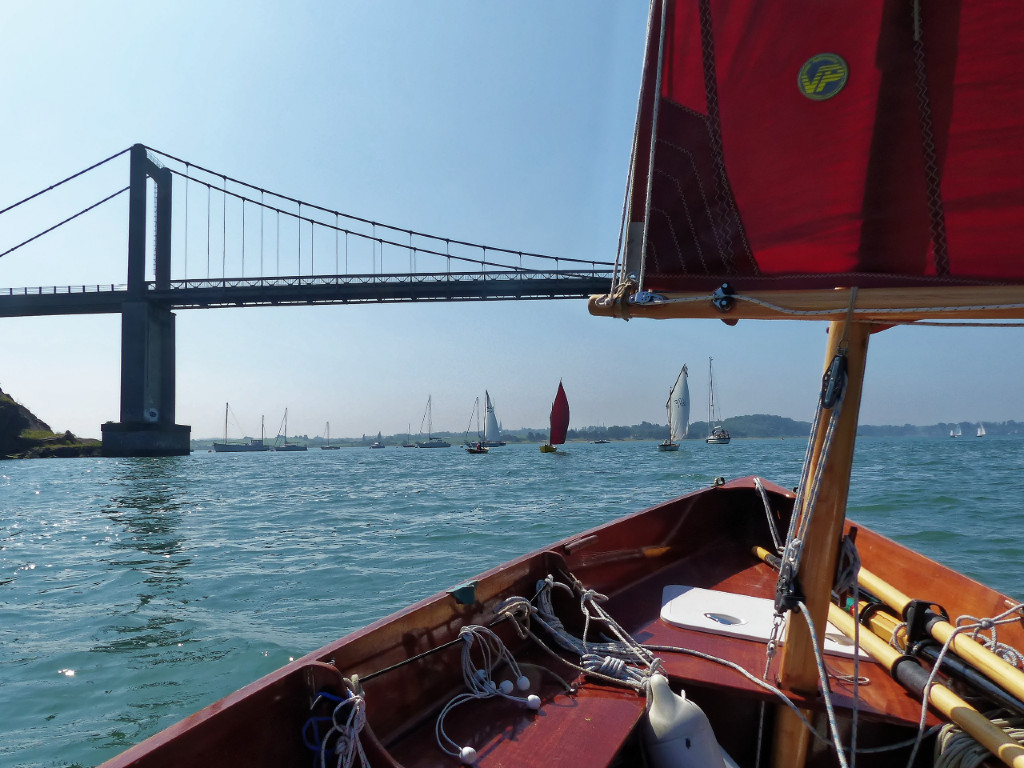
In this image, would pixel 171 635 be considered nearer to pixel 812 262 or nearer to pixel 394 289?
pixel 812 262

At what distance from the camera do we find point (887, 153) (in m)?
1.46

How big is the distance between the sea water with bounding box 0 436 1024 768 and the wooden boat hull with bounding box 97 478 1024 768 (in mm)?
2461

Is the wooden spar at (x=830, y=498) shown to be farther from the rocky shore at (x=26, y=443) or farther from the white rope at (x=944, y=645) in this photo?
the rocky shore at (x=26, y=443)

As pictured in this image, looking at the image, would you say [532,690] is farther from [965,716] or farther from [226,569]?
[226,569]

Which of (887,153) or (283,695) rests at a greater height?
(887,153)

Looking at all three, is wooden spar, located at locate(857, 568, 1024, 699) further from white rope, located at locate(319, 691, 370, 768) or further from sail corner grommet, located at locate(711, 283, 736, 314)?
white rope, located at locate(319, 691, 370, 768)

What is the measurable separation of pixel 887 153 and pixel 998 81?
23 cm

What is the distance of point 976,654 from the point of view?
76.7 inches

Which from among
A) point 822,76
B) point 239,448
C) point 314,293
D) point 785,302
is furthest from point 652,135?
point 239,448

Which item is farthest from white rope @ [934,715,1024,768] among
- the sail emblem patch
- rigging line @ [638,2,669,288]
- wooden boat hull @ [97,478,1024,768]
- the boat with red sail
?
the sail emblem patch

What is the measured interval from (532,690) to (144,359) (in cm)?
4218

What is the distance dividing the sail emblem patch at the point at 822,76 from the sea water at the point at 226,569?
422cm

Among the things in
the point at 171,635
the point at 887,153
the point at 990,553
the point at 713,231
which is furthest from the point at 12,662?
the point at 990,553

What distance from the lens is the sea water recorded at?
401cm
